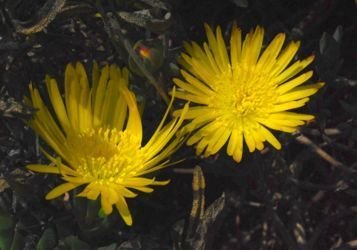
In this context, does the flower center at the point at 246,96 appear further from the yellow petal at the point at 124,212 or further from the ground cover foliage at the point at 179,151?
the yellow petal at the point at 124,212

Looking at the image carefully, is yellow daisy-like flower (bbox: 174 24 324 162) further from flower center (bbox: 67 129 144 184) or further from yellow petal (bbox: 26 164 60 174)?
yellow petal (bbox: 26 164 60 174)

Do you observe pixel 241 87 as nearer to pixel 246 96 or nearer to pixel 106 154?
pixel 246 96

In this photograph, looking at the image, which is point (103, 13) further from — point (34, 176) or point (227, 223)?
point (227, 223)

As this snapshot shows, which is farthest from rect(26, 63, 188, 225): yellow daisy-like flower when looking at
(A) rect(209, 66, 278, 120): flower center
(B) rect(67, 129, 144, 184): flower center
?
(A) rect(209, 66, 278, 120): flower center

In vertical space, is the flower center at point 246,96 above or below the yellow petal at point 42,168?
above

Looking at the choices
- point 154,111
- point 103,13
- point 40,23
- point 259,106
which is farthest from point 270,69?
point 40,23

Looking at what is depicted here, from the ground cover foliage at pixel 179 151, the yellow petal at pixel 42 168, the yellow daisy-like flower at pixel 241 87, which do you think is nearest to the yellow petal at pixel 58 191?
the yellow petal at pixel 42 168

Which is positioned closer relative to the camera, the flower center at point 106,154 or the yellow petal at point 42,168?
the yellow petal at point 42,168

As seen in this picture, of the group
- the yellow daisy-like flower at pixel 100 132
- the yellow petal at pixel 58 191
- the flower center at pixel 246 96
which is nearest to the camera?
the yellow petal at pixel 58 191
